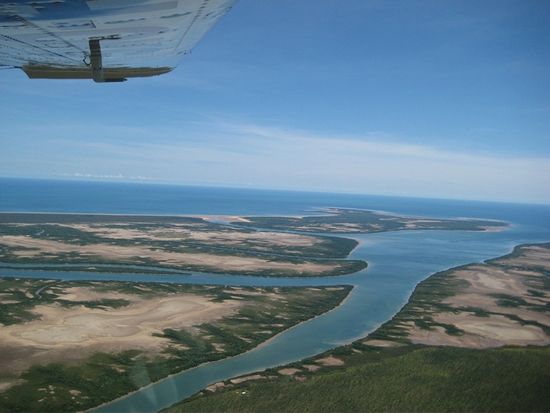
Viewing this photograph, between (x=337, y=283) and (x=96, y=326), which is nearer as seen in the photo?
(x=96, y=326)

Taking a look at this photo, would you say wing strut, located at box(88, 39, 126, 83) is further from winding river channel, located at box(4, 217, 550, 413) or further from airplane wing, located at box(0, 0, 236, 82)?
winding river channel, located at box(4, 217, 550, 413)

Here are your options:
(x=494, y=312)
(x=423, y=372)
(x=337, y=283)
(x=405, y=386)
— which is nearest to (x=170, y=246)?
(x=337, y=283)

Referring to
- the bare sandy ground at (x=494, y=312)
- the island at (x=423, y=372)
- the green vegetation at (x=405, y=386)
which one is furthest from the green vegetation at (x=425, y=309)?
the green vegetation at (x=405, y=386)

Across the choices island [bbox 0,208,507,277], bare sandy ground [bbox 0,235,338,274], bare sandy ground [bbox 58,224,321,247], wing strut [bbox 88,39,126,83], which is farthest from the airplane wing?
bare sandy ground [bbox 58,224,321,247]

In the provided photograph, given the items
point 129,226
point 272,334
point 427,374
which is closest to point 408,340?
point 427,374

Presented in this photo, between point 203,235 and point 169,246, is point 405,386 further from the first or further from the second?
point 203,235

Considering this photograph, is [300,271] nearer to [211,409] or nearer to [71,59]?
[211,409]
